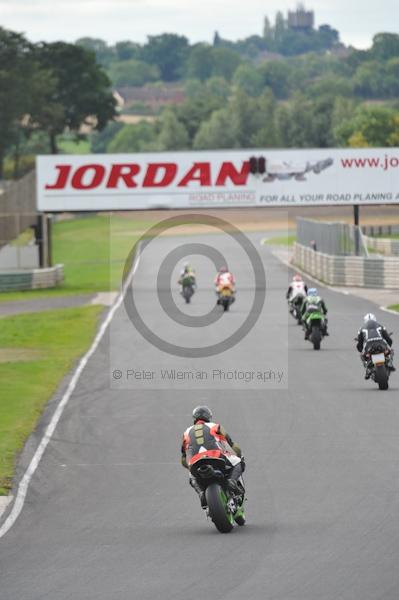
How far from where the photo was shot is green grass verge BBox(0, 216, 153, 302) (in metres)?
64.4

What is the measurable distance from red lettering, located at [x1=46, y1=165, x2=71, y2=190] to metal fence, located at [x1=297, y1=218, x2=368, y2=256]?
1221 cm

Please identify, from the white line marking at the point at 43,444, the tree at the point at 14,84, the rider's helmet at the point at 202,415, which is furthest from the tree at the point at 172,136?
the rider's helmet at the point at 202,415

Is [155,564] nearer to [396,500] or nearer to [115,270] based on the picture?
[396,500]

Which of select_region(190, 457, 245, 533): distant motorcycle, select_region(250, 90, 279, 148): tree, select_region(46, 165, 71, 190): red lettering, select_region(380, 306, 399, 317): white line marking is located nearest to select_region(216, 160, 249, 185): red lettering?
select_region(46, 165, 71, 190): red lettering

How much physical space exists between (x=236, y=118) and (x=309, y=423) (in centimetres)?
16840

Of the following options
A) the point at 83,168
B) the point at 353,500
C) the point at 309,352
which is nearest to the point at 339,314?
the point at 309,352

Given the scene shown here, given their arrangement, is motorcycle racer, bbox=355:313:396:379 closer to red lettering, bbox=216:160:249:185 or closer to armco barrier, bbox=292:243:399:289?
armco barrier, bbox=292:243:399:289

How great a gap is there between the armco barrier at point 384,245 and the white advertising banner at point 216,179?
8.61 metres

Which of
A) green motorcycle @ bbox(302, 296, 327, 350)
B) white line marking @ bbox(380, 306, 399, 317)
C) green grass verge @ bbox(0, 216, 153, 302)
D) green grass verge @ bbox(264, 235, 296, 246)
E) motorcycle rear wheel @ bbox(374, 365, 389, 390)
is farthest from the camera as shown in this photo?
green grass verge @ bbox(264, 235, 296, 246)

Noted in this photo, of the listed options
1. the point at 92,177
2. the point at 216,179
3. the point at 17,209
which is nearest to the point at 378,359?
the point at 216,179

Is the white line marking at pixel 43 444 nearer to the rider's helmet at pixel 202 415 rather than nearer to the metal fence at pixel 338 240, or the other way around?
the rider's helmet at pixel 202 415

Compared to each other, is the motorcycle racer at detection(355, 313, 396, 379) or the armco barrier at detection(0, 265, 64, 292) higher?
the motorcycle racer at detection(355, 313, 396, 379)

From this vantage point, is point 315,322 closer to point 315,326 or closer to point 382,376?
point 315,326

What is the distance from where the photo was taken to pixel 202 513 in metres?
16.5
